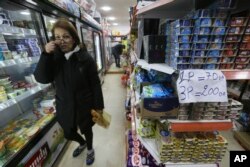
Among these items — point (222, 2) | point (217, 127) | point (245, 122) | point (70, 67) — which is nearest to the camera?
point (222, 2)

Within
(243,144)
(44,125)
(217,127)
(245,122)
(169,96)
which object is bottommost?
(243,144)

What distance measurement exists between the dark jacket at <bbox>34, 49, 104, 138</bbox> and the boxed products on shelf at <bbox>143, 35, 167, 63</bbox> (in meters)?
0.65

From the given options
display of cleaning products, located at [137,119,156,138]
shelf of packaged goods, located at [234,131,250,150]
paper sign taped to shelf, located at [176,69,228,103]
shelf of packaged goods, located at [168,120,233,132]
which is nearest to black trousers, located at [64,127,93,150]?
display of cleaning products, located at [137,119,156,138]

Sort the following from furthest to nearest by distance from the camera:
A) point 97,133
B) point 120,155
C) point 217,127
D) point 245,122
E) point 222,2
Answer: point 97,133 → point 120,155 → point 245,122 → point 217,127 → point 222,2

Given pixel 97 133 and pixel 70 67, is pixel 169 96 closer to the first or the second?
pixel 70 67

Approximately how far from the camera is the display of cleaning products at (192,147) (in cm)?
84

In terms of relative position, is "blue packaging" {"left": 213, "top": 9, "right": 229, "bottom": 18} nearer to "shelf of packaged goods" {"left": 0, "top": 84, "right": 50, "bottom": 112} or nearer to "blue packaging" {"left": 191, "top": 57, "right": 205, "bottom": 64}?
"blue packaging" {"left": 191, "top": 57, "right": 205, "bottom": 64}

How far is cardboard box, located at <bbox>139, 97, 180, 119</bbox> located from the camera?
0.76 meters

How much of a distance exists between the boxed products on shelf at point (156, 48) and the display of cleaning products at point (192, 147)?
51 centimetres

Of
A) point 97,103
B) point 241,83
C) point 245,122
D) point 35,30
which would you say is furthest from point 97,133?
point 241,83

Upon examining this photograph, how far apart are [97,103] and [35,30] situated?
3.97 ft

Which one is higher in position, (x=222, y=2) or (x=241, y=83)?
(x=222, y=2)

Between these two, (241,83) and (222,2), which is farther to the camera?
(241,83)

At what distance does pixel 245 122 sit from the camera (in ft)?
5.66
